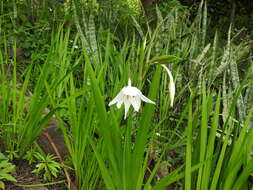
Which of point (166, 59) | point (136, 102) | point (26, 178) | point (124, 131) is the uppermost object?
point (166, 59)

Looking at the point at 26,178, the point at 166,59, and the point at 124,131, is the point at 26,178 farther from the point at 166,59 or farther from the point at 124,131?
the point at 166,59

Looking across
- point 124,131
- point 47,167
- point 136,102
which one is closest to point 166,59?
point 136,102

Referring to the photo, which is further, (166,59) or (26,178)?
(26,178)

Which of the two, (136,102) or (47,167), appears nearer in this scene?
(136,102)

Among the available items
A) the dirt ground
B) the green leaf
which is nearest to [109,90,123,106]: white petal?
the green leaf

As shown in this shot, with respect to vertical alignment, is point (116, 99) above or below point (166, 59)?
below

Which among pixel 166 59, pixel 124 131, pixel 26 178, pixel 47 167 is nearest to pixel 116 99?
pixel 166 59

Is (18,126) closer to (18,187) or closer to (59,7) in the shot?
(18,187)

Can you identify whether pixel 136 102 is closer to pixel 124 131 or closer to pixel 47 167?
pixel 124 131

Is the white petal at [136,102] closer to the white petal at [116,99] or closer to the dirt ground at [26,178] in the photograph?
the white petal at [116,99]

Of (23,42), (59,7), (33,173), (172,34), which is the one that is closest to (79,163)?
(33,173)

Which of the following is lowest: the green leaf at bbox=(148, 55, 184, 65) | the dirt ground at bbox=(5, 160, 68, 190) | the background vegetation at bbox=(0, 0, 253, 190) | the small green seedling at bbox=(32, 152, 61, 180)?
the dirt ground at bbox=(5, 160, 68, 190)

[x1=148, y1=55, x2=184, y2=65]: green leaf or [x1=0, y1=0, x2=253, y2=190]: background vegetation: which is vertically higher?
[x1=148, y1=55, x2=184, y2=65]: green leaf

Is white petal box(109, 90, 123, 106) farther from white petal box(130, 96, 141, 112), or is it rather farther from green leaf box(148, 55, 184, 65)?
green leaf box(148, 55, 184, 65)
